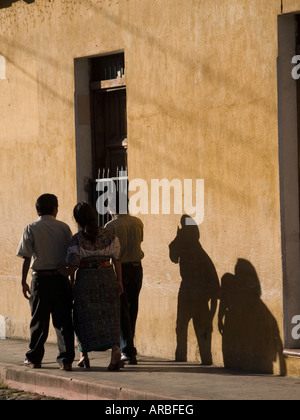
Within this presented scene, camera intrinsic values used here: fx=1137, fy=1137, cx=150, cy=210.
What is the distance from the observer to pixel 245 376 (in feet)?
35.1

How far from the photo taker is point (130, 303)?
11961 mm

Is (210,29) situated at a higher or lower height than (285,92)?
higher

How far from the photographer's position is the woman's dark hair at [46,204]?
451 inches

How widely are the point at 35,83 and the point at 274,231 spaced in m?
4.66

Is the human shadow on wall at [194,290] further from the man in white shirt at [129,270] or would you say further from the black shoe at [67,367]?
the black shoe at [67,367]

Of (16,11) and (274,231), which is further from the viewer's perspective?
(16,11)

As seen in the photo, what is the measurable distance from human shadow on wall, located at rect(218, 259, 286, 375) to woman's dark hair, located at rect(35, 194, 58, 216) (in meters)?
1.87

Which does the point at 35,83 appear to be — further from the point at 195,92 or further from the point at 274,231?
the point at 274,231

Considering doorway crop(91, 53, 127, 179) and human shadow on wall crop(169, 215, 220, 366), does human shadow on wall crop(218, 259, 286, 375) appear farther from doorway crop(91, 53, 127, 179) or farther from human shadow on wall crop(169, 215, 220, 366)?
doorway crop(91, 53, 127, 179)

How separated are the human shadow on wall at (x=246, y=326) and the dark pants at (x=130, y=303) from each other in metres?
0.96

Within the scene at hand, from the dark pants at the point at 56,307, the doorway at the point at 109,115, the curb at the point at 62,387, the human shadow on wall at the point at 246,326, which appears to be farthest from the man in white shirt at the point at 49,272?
the doorway at the point at 109,115

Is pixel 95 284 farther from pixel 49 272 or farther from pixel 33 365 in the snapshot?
pixel 33 365

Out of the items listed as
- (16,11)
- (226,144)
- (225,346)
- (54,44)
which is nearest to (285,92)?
(226,144)

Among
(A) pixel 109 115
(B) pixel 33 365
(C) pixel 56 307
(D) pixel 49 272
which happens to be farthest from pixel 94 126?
(B) pixel 33 365
